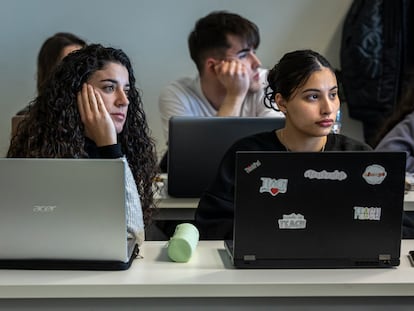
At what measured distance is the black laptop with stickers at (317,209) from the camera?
3.73 feet

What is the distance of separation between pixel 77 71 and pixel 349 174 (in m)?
0.76

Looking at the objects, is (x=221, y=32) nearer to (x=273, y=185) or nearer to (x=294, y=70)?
(x=294, y=70)

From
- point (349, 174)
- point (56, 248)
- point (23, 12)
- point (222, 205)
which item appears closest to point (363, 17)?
point (23, 12)

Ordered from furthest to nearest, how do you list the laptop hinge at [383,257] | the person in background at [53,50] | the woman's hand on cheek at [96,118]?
1. the person in background at [53,50]
2. the woman's hand on cheek at [96,118]
3. the laptop hinge at [383,257]

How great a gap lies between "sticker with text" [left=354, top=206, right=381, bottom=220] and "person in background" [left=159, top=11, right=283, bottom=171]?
1292 millimetres

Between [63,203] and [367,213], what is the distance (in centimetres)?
54

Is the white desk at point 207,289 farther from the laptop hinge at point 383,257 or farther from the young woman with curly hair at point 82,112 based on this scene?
the young woman with curly hair at point 82,112

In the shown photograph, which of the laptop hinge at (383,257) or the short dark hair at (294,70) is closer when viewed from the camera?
the laptop hinge at (383,257)

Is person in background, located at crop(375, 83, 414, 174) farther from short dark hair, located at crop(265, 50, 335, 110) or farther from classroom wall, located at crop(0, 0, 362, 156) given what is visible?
classroom wall, located at crop(0, 0, 362, 156)

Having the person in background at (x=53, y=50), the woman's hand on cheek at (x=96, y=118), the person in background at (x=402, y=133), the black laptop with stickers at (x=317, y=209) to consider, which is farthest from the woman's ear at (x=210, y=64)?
the black laptop with stickers at (x=317, y=209)

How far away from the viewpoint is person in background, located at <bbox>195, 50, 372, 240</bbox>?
1587mm

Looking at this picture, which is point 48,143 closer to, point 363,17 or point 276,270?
point 276,270

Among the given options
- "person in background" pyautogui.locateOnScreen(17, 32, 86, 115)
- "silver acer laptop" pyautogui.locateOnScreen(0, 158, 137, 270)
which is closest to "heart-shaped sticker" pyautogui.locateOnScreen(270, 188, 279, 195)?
"silver acer laptop" pyautogui.locateOnScreen(0, 158, 137, 270)

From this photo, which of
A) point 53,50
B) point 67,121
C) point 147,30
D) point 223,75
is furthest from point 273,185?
point 147,30
